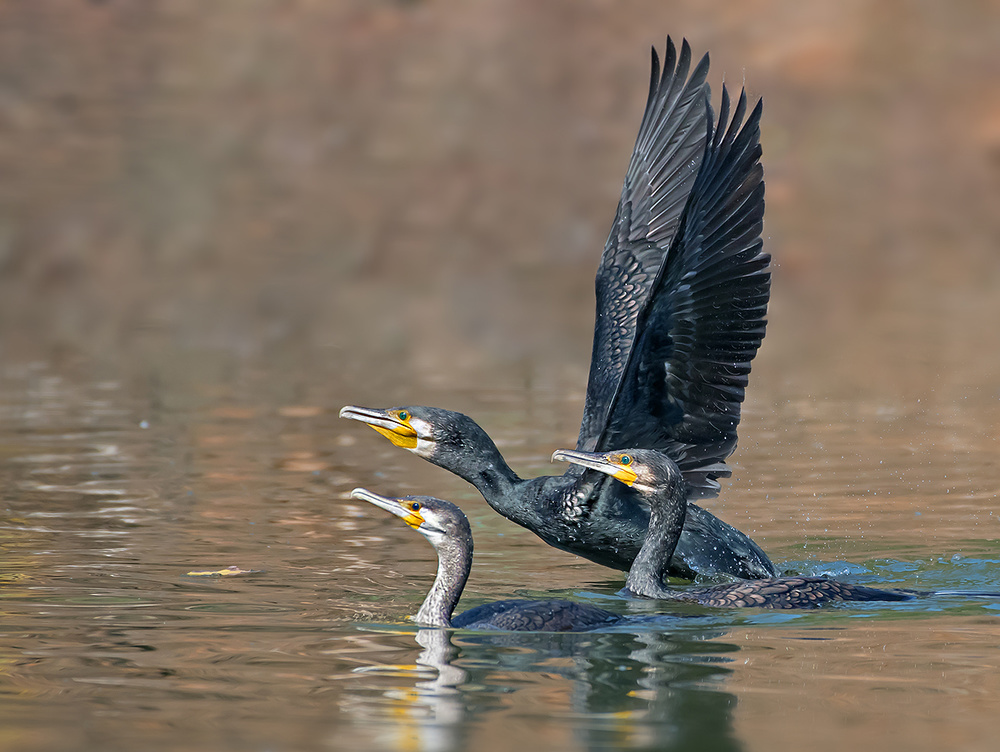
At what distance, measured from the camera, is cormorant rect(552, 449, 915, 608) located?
6988 mm

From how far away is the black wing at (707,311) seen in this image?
23.6 feet

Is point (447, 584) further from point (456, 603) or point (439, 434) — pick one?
point (439, 434)

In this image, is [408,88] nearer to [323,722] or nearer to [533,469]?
[533,469]

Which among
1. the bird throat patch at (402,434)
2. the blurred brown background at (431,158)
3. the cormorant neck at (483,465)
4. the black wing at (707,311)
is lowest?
the cormorant neck at (483,465)

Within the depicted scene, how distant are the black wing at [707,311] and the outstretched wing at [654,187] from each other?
877mm

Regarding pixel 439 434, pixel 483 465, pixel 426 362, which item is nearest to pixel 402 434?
pixel 439 434

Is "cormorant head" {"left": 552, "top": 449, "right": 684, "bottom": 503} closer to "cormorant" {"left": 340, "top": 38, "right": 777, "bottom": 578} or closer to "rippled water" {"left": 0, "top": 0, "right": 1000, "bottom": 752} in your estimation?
"cormorant" {"left": 340, "top": 38, "right": 777, "bottom": 578}

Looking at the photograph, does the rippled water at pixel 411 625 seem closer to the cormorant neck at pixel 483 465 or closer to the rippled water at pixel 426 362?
the rippled water at pixel 426 362

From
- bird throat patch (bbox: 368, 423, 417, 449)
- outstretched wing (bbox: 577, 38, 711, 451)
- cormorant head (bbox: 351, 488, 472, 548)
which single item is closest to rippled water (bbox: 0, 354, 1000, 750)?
cormorant head (bbox: 351, 488, 472, 548)

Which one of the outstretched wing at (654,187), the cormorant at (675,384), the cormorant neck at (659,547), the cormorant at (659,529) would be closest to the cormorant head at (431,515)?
the cormorant at (659,529)

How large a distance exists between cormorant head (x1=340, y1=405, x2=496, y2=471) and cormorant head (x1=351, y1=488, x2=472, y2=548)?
0.75 m

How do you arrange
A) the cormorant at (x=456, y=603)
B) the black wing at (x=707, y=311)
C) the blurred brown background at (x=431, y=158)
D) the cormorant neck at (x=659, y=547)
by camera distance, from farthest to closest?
the blurred brown background at (x=431, y=158), the cormorant neck at (x=659, y=547), the black wing at (x=707, y=311), the cormorant at (x=456, y=603)

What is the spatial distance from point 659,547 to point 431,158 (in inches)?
1080

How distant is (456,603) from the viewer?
6812mm
